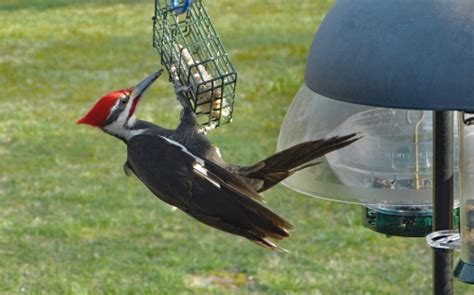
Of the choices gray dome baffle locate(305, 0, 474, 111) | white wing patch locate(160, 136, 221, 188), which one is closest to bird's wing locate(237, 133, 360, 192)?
white wing patch locate(160, 136, 221, 188)

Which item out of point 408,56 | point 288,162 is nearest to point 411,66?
point 408,56

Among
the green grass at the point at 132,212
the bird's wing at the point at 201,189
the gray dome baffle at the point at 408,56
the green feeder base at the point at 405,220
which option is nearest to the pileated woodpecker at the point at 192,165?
the bird's wing at the point at 201,189

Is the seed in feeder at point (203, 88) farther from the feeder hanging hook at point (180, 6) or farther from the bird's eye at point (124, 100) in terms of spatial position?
the bird's eye at point (124, 100)

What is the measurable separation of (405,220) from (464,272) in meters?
0.71

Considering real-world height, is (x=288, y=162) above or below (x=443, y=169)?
below

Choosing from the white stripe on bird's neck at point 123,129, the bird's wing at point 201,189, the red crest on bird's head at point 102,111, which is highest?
the red crest on bird's head at point 102,111

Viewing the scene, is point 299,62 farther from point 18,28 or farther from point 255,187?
point 255,187

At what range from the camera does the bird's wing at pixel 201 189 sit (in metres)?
2.97

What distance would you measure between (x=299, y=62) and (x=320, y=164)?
7.63 metres

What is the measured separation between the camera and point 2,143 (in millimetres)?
8656

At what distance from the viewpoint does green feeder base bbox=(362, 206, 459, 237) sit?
141 inches

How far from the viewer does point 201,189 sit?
10.6 ft

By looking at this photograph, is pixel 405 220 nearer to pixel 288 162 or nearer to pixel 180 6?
pixel 288 162

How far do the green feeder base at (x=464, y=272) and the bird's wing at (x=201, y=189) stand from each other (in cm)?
47
